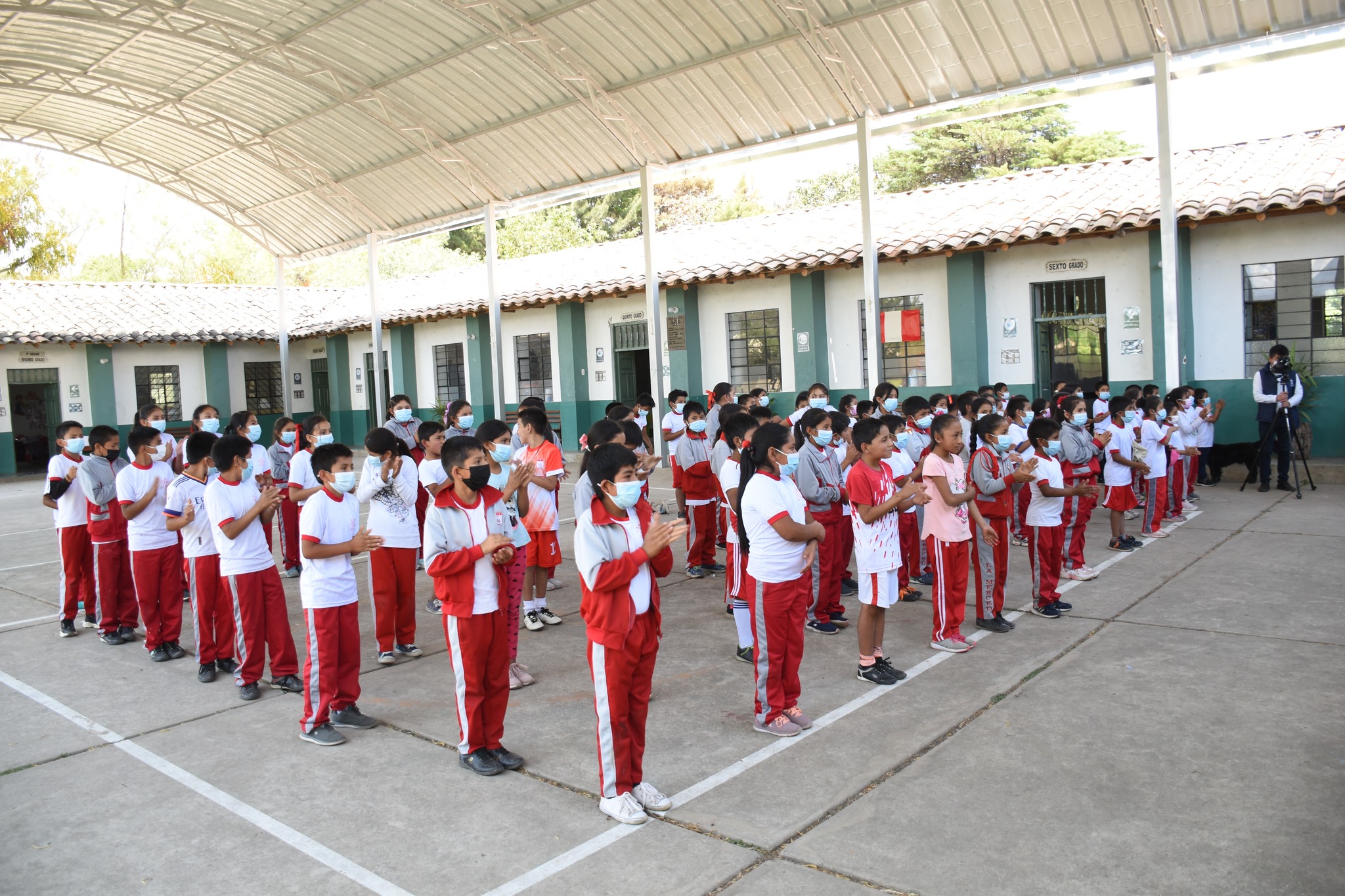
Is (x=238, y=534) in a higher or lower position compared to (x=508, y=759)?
higher

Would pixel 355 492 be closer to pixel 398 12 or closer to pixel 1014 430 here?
pixel 1014 430

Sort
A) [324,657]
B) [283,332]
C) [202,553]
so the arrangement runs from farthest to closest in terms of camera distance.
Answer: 1. [283,332]
2. [202,553]
3. [324,657]

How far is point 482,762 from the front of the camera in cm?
439

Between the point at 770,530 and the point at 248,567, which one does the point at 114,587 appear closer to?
the point at 248,567

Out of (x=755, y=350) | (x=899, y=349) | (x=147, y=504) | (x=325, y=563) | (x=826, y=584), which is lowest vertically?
(x=826, y=584)

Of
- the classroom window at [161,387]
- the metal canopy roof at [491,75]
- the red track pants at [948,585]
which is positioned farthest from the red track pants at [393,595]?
the classroom window at [161,387]

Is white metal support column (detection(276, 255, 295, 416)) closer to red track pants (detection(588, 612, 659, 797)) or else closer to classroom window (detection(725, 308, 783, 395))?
classroom window (detection(725, 308, 783, 395))

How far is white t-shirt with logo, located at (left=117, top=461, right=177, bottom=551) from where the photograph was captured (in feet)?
20.6

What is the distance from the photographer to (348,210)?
19484 millimetres

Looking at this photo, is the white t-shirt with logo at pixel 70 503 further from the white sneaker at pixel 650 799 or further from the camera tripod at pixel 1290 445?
the camera tripod at pixel 1290 445

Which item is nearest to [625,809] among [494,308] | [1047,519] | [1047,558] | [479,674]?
[479,674]

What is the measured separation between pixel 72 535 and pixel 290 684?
9.59 feet

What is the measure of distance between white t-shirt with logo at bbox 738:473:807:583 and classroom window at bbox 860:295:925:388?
10763 millimetres

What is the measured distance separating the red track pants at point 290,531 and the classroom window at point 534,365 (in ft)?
38.5
